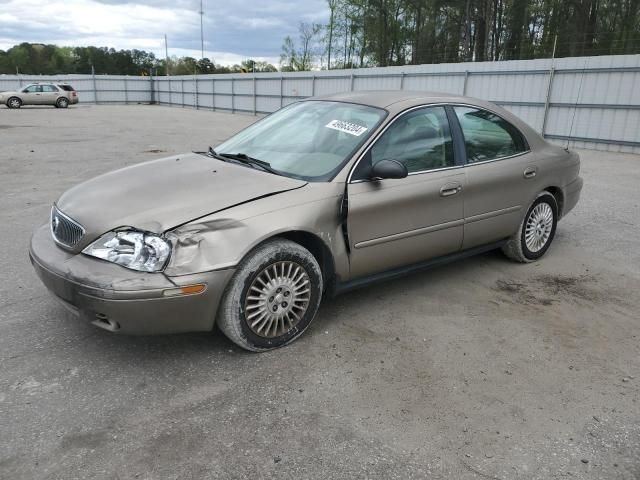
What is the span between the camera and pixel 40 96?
105ft

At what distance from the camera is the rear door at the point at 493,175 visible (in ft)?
13.7

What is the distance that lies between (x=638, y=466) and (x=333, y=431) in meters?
1.34

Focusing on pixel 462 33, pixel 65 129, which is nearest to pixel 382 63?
pixel 462 33

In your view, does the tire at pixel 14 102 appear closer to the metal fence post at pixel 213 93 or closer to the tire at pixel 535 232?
the metal fence post at pixel 213 93

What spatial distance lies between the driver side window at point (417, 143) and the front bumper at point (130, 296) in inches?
52.7

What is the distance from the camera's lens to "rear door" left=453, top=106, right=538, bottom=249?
4.18 meters

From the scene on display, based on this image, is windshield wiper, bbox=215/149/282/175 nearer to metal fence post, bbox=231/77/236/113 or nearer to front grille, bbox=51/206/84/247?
front grille, bbox=51/206/84/247

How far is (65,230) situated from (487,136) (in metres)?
3.22

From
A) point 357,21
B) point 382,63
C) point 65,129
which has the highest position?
point 357,21

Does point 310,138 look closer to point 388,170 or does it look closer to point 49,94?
point 388,170

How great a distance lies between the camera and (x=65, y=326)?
11.3 ft

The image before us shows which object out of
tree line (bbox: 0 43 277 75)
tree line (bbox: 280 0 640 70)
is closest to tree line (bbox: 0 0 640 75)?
tree line (bbox: 280 0 640 70)

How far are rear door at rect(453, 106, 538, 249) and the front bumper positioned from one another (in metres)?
2.19

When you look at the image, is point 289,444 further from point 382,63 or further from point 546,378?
point 382,63
